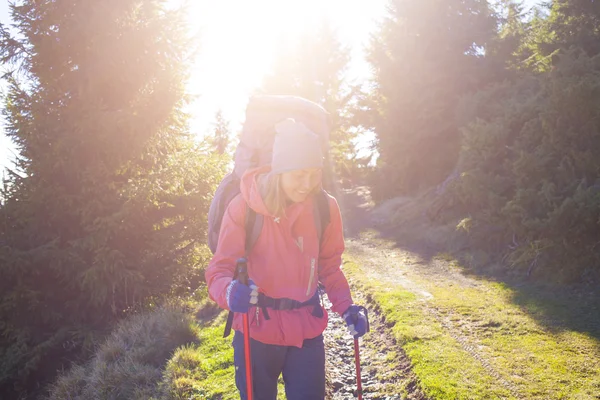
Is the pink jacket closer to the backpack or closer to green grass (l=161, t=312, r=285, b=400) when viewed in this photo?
the backpack

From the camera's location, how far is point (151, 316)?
817 centimetres

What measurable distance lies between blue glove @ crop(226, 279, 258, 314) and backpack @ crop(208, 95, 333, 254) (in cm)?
51

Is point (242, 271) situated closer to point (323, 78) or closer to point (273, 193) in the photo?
point (273, 193)

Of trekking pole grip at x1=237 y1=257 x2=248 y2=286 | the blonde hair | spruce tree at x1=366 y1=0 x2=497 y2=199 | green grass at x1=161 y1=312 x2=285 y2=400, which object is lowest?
green grass at x1=161 y1=312 x2=285 y2=400

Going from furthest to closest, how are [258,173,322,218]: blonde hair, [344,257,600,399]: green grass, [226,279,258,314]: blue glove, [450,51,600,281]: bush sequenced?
1. [450,51,600,281]: bush
2. [344,257,600,399]: green grass
3. [258,173,322,218]: blonde hair
4. [226,279,258,314]: blue glove

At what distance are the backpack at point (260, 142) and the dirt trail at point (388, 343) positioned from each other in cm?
303

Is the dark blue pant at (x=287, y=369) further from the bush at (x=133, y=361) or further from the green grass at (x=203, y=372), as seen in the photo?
the bush at (x=133, y=361)

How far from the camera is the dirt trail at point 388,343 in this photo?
512cm

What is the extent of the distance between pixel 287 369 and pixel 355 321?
533 mm

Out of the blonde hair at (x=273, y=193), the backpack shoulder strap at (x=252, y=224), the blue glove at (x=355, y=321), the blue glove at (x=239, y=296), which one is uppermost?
the blonde hair at (x=273, y=193)

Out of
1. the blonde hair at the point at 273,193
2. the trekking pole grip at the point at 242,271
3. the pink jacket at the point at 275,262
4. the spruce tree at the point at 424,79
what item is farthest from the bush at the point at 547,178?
the spruce tree at the point at 424,79

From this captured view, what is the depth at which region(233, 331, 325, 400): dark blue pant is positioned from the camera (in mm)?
2730

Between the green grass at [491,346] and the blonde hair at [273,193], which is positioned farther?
the green grass at [491,346]

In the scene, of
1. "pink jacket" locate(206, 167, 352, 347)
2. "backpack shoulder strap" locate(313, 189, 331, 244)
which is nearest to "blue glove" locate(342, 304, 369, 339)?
"pink jacket" locate(206, 167, 352, 347)
